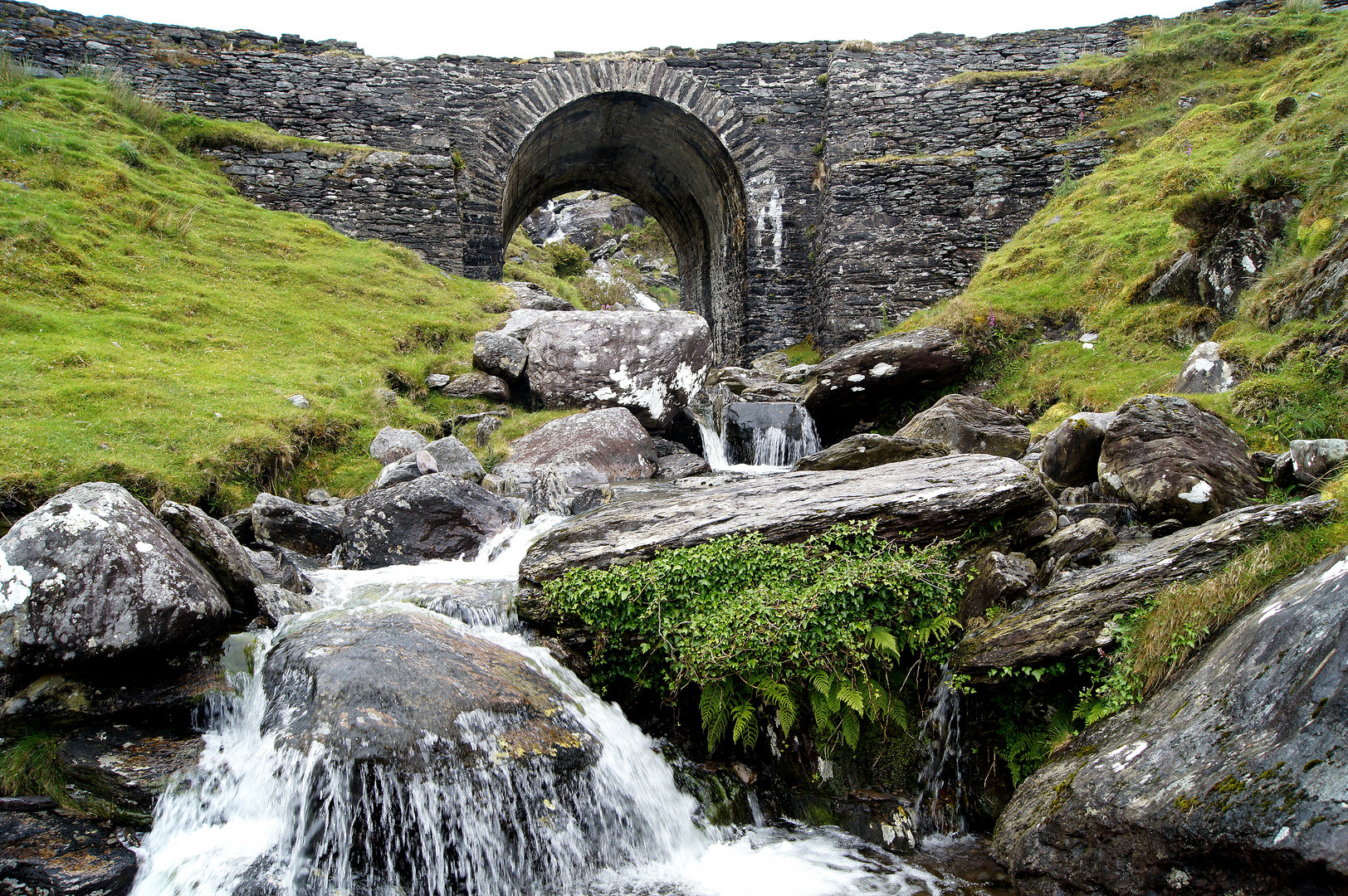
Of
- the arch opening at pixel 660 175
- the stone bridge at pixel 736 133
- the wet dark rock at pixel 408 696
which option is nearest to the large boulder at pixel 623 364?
the stone bridge at pixel 736 133

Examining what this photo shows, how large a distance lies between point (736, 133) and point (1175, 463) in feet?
51.5

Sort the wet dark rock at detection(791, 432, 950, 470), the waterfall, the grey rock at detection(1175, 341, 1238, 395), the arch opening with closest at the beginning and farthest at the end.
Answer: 1. the waterfall
2. the grey rock at detection(1175, 341, 1238, 395)
3. the wet dark rock at detection(791, 432, 950, 470)
4. the arch opening

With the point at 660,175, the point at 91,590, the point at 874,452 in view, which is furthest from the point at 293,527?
the point at 660,175

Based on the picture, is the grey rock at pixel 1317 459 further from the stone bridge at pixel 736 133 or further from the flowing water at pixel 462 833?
the stone bridge at pixel 736 133

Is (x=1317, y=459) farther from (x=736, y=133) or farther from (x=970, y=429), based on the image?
(x=736, y=133)

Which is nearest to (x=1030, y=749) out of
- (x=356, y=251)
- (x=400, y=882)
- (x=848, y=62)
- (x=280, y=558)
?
(x=400, y=882)

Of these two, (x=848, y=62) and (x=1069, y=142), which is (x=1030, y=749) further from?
(x=848, y=62)

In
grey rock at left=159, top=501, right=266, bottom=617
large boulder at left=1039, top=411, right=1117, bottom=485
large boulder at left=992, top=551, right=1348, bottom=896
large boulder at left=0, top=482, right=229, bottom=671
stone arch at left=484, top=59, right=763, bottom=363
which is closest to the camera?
large boulder at left=992, top=551, right=1348, bottom=896

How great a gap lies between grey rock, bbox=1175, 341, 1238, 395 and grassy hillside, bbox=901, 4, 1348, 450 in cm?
18

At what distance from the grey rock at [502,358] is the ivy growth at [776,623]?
729cm

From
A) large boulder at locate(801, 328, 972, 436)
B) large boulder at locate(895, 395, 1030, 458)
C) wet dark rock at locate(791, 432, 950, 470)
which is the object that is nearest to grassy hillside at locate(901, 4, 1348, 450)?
large boulder at locate(895, 395, 1030, 458)

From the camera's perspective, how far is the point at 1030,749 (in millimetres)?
4805

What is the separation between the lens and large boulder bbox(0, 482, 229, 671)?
450 centimetres

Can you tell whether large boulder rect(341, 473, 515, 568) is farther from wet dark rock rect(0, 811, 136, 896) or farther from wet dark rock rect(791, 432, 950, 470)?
wet dark rock rect(791, 432, 950, 470)
